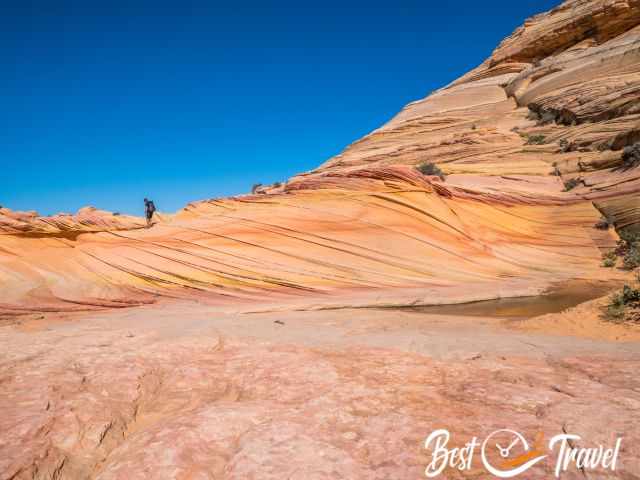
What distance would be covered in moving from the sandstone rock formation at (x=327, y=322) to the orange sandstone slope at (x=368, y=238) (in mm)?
70

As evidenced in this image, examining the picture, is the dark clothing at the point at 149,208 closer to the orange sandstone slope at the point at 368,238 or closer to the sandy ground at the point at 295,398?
the orange sandstone slope at the point at 368,238

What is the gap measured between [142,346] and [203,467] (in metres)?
2.95

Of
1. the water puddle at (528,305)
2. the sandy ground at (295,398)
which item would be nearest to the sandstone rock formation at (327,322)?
Answer: the sandy ground at (295,398)

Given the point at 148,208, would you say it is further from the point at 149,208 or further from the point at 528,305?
the point at 528,305

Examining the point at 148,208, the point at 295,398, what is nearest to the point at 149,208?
the point at 148,208

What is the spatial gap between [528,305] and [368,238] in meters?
4.93

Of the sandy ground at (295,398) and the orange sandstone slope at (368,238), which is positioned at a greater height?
the orange sandstone slope at (368,238)

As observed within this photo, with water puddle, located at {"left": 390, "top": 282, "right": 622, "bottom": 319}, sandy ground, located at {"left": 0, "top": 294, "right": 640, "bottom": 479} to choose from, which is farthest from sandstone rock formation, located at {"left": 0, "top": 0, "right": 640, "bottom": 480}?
water puddle, located at {"left": 390, "top": 282, "right": 622, "bottom": 319}

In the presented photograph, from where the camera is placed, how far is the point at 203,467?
2260 millimetres

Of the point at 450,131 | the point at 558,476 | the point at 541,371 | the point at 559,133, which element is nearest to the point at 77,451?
the point at 558,476

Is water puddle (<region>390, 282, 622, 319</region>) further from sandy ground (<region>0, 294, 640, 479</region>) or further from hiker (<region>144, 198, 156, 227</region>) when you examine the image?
hiker (<region>144, 198, 156, 227</region>)

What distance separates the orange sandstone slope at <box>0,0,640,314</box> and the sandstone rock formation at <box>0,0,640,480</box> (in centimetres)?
7

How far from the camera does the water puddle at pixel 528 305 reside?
744 cm

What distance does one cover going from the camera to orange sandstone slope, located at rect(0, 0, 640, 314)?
30.6ft
